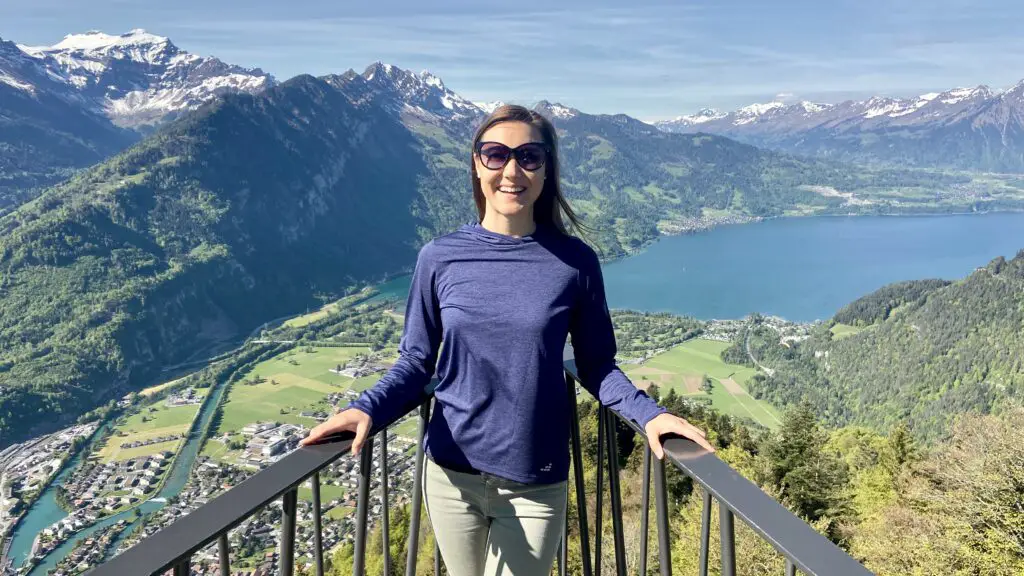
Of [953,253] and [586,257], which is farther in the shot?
[953,253]

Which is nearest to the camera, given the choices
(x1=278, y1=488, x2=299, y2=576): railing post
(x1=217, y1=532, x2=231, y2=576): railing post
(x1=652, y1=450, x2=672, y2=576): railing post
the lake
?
(x1=217, y1=532, x2=231, y2=576): railing post

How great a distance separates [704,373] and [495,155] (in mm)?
72803

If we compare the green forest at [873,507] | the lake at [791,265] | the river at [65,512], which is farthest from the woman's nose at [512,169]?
the lake at [791,265]

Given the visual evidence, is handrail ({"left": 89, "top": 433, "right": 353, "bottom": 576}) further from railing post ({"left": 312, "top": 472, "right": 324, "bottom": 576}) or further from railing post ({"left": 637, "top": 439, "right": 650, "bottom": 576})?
railing post ({"left": 637, "top": 439, "right": 650, "bottom": 576})

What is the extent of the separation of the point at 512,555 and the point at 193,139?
172779 mm

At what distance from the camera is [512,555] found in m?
2.46

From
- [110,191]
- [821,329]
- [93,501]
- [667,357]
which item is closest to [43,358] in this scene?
[93,501]

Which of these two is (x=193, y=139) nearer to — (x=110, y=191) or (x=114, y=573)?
(x=110, y=191)

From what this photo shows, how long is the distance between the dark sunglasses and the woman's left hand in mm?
1169

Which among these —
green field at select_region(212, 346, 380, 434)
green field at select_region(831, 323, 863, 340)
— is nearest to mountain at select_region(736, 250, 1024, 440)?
green field at select_region(831, 323, 863, 340)

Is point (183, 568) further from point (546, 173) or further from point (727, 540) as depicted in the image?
point (546, 173)

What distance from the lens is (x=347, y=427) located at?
215cm

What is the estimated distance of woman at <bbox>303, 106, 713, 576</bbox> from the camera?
2311 mm

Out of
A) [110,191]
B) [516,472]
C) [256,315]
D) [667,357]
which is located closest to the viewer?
[516,472]
